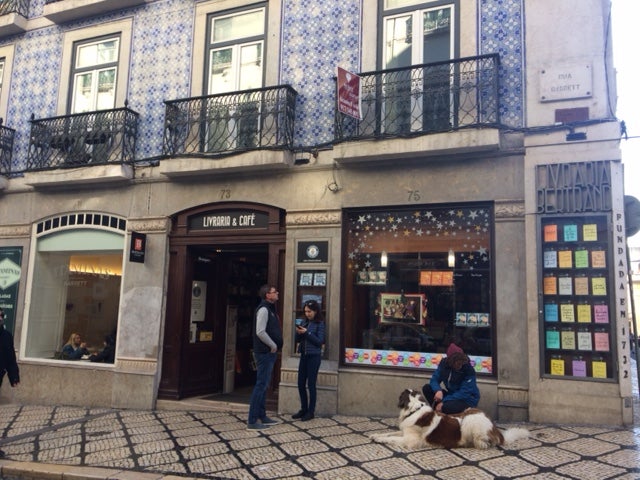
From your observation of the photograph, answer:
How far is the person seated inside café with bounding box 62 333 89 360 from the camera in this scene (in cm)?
989

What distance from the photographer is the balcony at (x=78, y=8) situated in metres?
10.2

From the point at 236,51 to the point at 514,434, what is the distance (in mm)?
7338

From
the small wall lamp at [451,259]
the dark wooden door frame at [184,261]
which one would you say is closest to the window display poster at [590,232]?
the small wall lamp at [451,259]

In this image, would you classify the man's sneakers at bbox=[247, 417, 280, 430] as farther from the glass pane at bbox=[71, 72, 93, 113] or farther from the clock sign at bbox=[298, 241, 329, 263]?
the glass pane at bbox=[71, 72, 93, 113]

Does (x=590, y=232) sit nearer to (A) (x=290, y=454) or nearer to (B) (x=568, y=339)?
(B) (x=568, y=339)

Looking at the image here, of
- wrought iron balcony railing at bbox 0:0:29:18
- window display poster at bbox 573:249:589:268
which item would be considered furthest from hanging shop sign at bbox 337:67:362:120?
wrought iron balcony railing at bbox 0:0:29:18

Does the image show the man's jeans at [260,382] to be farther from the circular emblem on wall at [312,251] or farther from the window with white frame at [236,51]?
the window with white frame at [236,51]

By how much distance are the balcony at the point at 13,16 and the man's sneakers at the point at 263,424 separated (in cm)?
943

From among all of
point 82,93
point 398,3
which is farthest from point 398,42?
point 82,93

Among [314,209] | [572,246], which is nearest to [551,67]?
[572,246]

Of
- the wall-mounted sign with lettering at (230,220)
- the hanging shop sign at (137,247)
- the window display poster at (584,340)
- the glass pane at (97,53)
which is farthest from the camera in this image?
the glass pane at (97,53)

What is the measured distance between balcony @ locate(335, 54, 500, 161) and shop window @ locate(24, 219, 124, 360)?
486 centimetres

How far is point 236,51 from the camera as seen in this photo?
941 cm

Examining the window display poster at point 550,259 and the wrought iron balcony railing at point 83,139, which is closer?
the window display poster at point 550,259
